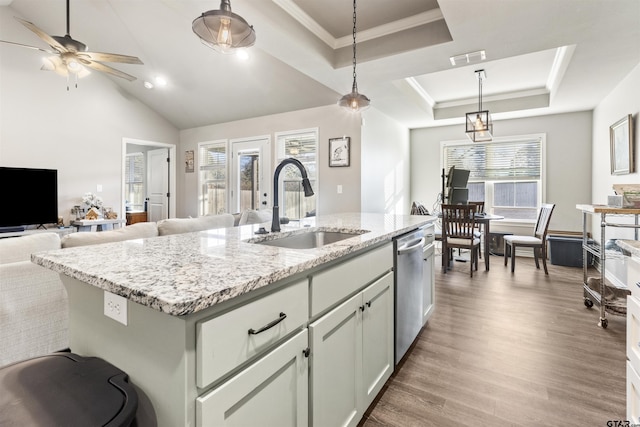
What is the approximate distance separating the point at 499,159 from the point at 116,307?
21.5ft

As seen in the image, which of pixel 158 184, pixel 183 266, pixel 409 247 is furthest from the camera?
pixel 158 184

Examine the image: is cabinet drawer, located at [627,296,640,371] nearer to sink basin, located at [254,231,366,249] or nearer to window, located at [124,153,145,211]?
sink basin, located at [254,231,366,249]

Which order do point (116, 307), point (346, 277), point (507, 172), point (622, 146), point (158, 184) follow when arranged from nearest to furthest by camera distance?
point (116, 307) → point (346, 277) → point (622, 146) → point (507, 172) → point (158, 184)

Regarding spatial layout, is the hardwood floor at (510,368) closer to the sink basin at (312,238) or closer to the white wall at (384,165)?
the sink basin at (312,238)

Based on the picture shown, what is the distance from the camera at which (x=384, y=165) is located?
5391 mm

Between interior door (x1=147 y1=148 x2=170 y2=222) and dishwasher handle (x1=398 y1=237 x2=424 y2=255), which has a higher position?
interior door (x1=147 y1=148 x2=170 y2=222)

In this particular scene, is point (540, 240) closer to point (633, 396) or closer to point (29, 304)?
point (633, 396)

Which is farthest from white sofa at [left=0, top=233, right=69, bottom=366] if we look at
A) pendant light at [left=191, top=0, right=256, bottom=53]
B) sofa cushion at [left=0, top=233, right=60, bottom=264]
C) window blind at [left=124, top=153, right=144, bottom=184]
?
window blind at [left=124, top=153, right=144, bottom=184]

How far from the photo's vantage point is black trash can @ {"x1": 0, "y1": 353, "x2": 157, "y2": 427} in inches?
27.5

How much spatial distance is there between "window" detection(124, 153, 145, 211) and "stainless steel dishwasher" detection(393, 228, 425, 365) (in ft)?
23.4

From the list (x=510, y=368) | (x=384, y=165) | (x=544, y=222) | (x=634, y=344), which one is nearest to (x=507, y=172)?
(x=544, y=222)

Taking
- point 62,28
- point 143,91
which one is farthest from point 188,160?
point 62,28

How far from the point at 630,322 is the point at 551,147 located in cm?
521

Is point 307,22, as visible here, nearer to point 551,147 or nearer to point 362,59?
point 362,59
